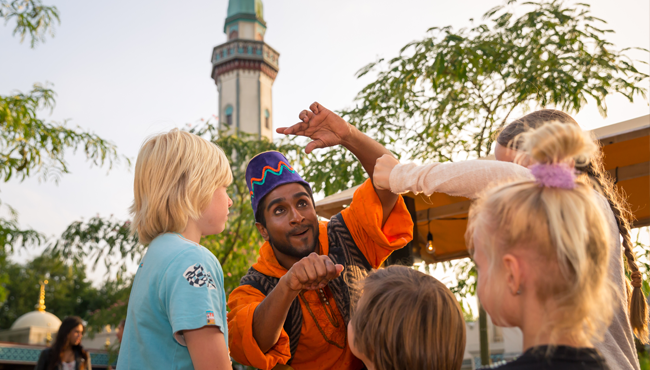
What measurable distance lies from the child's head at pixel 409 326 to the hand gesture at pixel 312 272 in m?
0.17

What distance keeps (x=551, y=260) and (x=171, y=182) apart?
1.16 m

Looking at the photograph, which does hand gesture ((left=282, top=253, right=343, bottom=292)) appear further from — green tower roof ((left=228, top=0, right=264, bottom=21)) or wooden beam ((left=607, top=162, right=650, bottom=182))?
green tower roof ((left=228, top=0, right=264, bottom=21))

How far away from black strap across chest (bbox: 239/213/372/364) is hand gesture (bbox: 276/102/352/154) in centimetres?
47

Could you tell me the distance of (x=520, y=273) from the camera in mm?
1109

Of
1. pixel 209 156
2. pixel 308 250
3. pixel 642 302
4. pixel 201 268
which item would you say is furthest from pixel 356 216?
pixel 642 302

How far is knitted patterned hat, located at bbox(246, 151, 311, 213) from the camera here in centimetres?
237

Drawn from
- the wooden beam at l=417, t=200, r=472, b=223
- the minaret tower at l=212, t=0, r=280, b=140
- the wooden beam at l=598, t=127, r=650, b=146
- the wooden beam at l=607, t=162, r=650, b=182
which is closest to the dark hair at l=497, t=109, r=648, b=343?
the wooden beam at l=598, t=127, r=650, b=146

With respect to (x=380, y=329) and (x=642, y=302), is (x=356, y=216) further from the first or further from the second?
(x=642, y=302)

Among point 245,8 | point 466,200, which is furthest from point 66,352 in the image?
point 245,8

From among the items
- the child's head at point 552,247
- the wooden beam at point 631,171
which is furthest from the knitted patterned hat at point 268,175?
the wooden beam at point 631,171

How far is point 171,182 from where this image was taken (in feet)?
5.49

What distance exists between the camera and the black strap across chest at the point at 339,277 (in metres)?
2.18

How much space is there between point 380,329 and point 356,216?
2.89ft

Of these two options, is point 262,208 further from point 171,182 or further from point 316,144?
point 171,182
